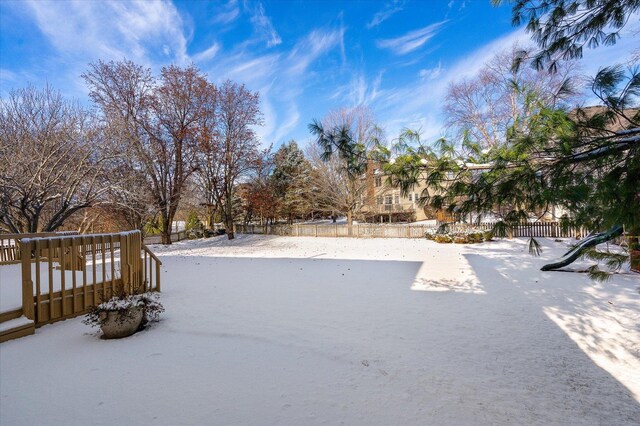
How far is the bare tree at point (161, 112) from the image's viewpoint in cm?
1634

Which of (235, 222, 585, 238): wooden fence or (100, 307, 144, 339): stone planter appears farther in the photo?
→ (235, 222, 585, 238): wooden fence

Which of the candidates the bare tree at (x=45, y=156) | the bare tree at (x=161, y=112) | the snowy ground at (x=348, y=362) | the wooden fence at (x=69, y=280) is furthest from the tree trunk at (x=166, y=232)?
the snowy ground at (x=348, y=362)

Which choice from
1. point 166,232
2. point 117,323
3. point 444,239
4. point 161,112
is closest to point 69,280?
point 117,323

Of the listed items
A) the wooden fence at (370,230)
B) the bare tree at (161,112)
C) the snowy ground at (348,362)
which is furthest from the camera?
the bare tree at (161,112)

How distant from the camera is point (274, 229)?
2356 cm

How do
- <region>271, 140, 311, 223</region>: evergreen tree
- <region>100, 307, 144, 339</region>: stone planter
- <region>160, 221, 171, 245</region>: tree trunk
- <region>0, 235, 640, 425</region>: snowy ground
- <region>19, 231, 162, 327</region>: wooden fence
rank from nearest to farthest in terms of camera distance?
1. <region>0, 235, 640, 425</region>: snowy ground
2. <region>100, 307, 144, 339</region>: stone planter
3. <region>19, 231, 162, 327</region>: wooden fence
4. <region>160, 221, 171, 245</region>: tree trunk
5. <region>271, 140, 311, 223</region>: evergreen tree

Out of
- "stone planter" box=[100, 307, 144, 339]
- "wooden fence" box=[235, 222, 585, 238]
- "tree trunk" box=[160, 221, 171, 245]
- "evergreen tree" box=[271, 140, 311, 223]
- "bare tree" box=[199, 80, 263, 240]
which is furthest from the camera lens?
"evergreen tree" box=[271, 140, 311, 223]

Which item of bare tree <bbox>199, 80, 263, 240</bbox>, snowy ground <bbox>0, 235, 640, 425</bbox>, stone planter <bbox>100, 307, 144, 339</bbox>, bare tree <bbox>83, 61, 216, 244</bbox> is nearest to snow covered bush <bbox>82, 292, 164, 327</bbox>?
stone planter <bbox>100, 307, 144, 339</bbox>

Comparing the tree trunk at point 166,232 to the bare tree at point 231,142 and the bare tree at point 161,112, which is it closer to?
the bare tree at point 161,112

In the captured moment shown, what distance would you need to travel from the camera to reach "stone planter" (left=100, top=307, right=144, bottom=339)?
12.5 feet

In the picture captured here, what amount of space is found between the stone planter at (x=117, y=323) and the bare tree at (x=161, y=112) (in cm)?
1389

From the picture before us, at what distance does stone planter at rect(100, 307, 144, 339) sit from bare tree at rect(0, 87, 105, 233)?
29.5 ft

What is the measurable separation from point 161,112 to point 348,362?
759 inches

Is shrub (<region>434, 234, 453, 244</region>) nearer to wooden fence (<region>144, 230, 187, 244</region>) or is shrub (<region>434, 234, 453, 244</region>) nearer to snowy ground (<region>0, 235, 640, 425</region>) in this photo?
snowy ground (<region>0, 235, 640, 425</region>)
